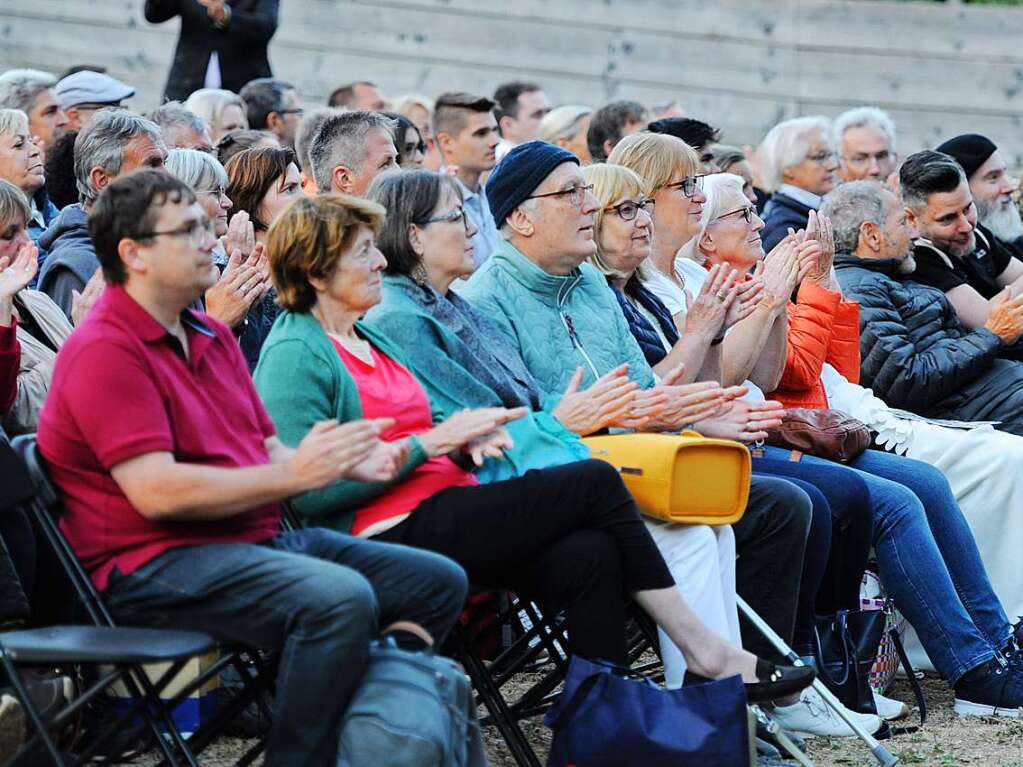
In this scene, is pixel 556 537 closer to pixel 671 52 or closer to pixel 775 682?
pixel 775 682

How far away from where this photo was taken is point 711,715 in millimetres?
4004

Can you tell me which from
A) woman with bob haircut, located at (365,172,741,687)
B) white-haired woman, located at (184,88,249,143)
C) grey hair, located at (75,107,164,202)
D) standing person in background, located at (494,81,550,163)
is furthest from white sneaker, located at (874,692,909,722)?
standing person in background, located at (494,81,550,163)

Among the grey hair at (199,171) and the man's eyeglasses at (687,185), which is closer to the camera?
the grey hair at (199,171)

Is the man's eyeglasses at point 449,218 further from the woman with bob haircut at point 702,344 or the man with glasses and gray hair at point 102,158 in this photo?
the man with glasses and gray hair at point 102,158

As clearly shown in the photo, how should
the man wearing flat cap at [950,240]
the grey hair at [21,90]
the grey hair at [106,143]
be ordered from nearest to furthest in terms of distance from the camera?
the grey hair at [106,143] → the man wearing flat cap at [950,240] → the grey hair at [21,90]

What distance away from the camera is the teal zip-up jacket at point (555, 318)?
195 inches

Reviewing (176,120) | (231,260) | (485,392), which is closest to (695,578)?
(485,392)

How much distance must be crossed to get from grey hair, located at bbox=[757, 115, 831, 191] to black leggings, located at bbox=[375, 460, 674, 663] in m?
5.08

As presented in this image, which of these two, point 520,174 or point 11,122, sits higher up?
point 520,174

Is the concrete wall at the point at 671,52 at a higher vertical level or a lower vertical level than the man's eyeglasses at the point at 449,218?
higher

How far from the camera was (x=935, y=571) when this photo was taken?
550cm

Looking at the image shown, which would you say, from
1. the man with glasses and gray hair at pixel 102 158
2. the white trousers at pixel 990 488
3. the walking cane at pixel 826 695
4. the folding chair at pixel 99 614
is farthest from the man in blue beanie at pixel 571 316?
the folding chair at pixel 99 614

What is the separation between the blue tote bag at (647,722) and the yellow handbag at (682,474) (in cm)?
60

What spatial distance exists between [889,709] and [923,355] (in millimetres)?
1701
